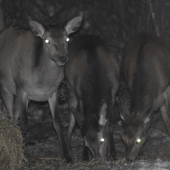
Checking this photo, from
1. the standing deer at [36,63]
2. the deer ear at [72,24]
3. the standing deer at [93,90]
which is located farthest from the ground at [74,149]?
the deer ear at [72,24]

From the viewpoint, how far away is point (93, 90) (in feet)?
24.6

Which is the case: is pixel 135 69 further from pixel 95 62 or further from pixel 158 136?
pixel 158 136

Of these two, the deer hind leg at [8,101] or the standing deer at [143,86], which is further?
the deer hind leg at [8,101]

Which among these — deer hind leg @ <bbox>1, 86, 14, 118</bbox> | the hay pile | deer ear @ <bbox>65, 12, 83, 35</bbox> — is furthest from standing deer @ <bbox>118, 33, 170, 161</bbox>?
deer hind leg @ <bbox>1, 86, 14, 118</bbox>

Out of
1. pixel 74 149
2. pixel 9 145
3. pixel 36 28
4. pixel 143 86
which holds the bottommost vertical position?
pixel 74 149

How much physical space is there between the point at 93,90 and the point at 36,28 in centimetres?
167

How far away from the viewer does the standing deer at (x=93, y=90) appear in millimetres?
6918

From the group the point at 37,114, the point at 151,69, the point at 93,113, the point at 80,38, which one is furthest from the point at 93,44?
the point at 37,114

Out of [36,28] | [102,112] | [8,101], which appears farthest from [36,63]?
[102,112]

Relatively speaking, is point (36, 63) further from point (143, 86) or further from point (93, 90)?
point (143, 86)

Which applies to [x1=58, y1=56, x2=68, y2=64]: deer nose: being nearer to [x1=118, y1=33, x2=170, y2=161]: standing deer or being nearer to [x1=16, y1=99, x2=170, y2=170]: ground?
[x1=118, y1=33, x2=170, y2=161]: standing deer

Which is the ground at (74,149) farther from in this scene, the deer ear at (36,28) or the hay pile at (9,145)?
the deer ear at (36,28)

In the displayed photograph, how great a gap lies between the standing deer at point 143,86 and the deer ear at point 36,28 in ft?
7.00

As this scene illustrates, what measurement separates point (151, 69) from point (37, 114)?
172 inches
